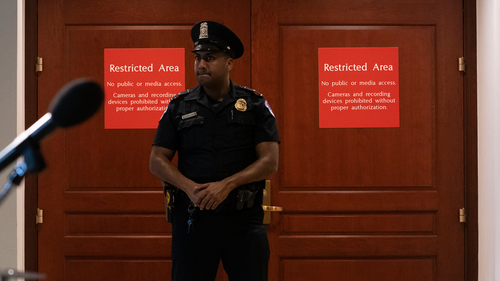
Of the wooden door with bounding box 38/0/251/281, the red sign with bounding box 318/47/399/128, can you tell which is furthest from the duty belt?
the red sign with bounding box 318/47/399/128

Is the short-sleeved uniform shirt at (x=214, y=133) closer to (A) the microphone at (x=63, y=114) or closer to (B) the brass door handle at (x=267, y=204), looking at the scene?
(B) the brass door handle at (x=267, y=204)

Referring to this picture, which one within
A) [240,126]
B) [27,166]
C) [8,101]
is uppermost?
[8,101]

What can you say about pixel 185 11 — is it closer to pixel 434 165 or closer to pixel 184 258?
pixel 184 258

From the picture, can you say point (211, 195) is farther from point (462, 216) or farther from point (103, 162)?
point (462, 216)

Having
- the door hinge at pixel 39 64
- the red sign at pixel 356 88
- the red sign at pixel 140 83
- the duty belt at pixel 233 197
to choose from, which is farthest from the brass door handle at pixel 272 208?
the door hinge at pixel 39 64

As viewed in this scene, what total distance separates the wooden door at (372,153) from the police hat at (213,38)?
2.74 ft

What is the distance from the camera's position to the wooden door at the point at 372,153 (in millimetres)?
2930

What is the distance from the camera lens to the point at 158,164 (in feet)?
6.84

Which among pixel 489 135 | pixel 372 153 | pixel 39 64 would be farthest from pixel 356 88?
pixel 39 64

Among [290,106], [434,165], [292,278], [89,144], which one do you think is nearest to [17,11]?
[89,144]

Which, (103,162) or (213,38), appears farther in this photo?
(103,162)

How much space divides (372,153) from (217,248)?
138 cm

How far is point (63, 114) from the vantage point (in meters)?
0.66

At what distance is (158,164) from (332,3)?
5.46 feet
